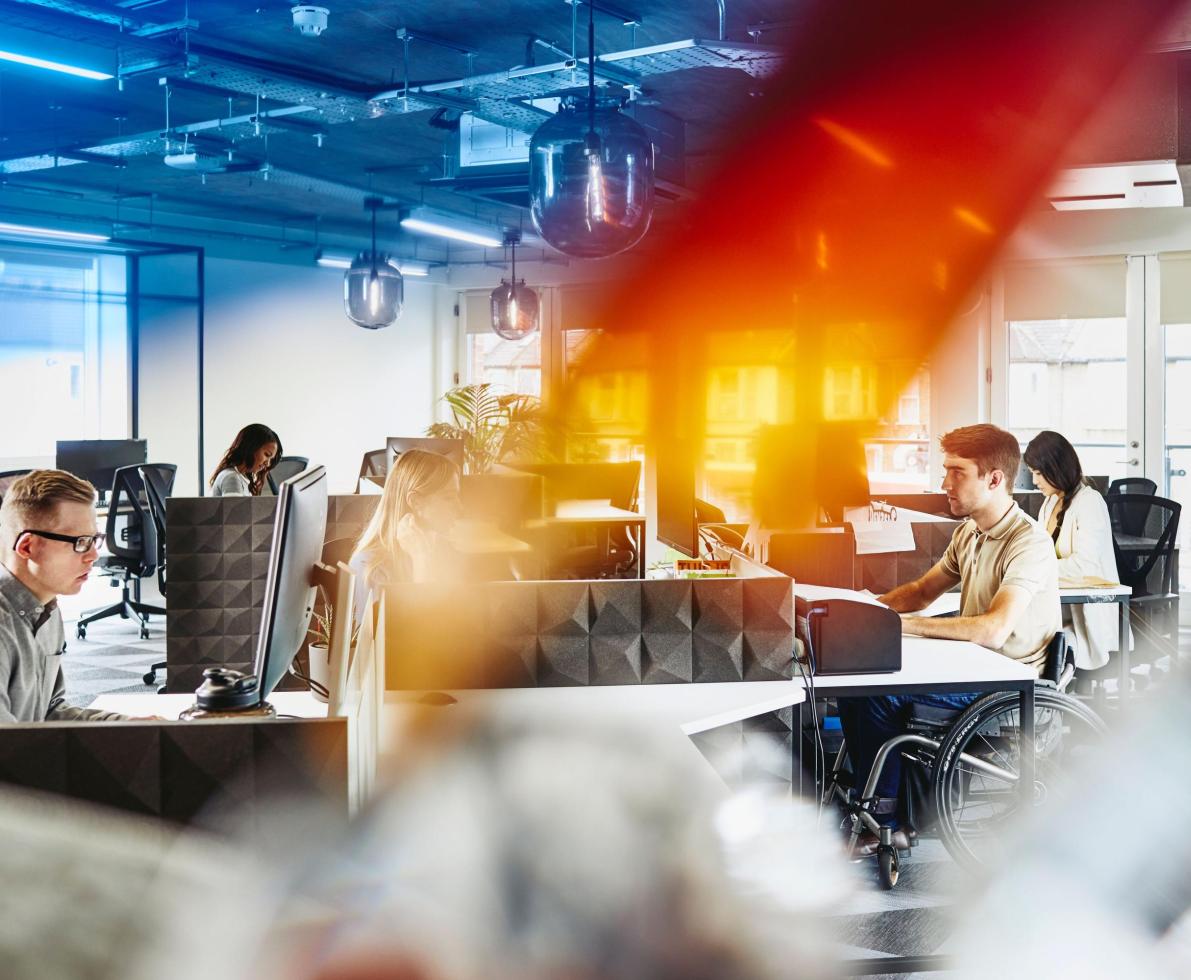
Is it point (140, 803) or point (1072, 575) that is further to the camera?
point (1072, 575)

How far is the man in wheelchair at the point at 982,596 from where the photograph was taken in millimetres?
3664

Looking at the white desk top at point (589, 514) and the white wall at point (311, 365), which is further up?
the white wall at point (311, 365)

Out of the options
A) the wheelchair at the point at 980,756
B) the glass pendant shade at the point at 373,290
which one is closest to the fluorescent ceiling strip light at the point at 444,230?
the glass pendant shade at the point at 373,290

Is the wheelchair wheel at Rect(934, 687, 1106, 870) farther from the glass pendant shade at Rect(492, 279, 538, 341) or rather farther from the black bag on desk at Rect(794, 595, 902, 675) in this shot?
the glass pendant shade at Rect(492, 279, 538, 341)

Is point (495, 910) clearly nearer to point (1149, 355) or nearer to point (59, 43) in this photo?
point (59, 43)

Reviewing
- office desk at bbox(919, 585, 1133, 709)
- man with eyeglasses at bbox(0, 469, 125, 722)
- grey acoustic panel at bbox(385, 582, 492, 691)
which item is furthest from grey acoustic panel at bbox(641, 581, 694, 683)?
office desk at bbox(919, 585, 1133, 709)

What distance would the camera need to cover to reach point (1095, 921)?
324cm

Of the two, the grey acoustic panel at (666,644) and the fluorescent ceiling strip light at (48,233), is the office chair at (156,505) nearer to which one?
the fluorescent ceiling strip light at (48,233)

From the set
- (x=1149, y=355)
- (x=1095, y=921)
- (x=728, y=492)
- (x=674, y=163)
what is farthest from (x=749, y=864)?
(x=728, y=492)

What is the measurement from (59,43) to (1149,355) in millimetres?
7583

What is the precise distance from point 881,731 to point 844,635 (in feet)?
2.60

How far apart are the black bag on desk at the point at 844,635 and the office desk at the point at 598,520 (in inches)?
119

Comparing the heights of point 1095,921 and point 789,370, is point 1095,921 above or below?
below

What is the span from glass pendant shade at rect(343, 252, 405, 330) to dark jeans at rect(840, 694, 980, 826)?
4767mm
